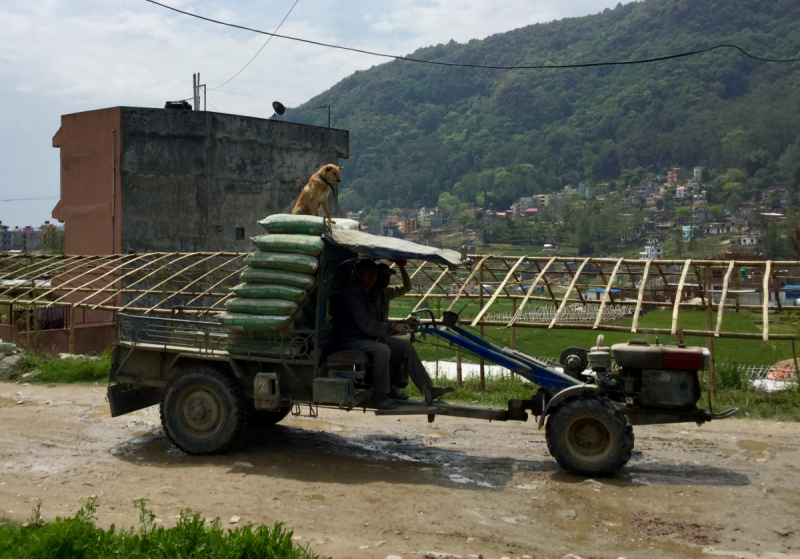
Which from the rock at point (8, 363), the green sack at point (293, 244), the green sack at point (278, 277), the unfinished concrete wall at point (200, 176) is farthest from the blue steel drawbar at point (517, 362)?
the unfinished concrete wall at point (200, 176)

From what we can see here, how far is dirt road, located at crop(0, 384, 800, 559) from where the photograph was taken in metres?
6.04

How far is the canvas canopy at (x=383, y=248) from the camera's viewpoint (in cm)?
792

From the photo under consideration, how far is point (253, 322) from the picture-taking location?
815 cm

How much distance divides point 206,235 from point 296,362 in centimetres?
2035

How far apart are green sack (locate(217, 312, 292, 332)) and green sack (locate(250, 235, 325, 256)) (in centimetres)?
72

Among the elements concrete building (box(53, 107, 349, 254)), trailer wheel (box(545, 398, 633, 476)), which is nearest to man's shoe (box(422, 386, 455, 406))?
trailer wheel (box(545, 398, 633, 476))

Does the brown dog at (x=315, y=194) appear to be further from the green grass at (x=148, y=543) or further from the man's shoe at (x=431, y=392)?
the green grass at (x=148, y=543)

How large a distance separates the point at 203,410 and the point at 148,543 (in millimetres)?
3368

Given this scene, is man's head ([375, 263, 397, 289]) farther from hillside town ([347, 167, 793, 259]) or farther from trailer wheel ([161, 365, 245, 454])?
hillside town ([347, 167, 793, 259])

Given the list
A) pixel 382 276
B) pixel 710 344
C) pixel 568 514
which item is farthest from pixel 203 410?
pixel 710 344

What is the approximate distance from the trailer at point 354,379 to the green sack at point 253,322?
0.65 feet

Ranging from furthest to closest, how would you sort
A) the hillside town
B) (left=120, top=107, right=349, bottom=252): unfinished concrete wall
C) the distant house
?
the hillside town, the distant house, (left=120, top=107, right=349, bottom=252): unfinished concrete wall

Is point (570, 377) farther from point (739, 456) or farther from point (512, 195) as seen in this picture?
point (512, 195)

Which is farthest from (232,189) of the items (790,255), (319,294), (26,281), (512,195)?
(512,195)
